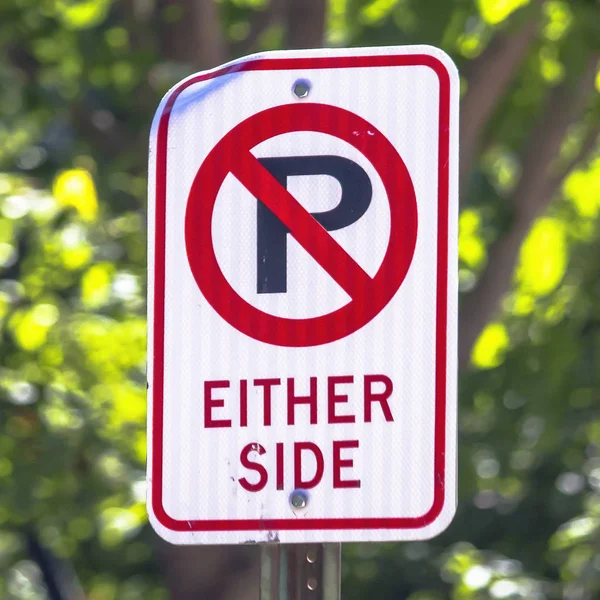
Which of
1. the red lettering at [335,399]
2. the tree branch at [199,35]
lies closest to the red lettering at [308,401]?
the red lettering at [335,399]

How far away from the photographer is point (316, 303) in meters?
1.61

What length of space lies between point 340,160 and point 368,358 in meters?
0.25

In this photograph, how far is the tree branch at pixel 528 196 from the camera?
18.6 ft

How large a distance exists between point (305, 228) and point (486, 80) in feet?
12.6

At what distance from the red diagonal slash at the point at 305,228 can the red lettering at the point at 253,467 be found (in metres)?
0.21

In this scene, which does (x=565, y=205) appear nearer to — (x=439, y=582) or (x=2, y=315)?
(x=439, y=582)

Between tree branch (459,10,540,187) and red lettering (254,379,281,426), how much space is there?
12.4 feet

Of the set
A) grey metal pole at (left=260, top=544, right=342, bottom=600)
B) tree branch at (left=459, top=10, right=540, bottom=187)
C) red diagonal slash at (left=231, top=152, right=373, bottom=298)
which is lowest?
grey metal pole at (left=260, top=544, right=342, bottom=600)

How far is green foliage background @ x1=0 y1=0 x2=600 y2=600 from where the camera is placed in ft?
15.4

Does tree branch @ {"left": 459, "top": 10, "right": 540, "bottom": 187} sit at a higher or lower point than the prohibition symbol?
higher

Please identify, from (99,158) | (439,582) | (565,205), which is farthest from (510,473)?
(99,158)

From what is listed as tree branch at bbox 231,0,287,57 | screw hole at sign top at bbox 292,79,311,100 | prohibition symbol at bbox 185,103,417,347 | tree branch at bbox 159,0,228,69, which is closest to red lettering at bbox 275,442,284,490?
prohibition symbol at bbox 185,103,417,347

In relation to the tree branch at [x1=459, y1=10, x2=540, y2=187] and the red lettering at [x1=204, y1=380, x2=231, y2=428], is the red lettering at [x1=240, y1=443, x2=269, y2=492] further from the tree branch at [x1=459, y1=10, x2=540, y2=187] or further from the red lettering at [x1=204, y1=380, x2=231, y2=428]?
the tree branch at [x1=459, y1=10, x2=540, y2=187]

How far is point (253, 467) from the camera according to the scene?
62.2 inches
